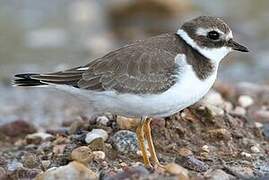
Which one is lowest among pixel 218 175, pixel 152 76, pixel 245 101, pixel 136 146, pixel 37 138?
pixel 218 175

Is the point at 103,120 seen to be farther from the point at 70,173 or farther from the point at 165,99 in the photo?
the point at 70,173

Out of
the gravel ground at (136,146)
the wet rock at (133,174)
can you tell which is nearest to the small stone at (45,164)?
the gravel ground at (136,146)

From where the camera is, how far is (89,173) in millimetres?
6176

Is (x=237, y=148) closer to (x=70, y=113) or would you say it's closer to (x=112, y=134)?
(x=112, y=134)

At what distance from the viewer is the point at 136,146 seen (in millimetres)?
7328

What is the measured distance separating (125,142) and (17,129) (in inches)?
72.6

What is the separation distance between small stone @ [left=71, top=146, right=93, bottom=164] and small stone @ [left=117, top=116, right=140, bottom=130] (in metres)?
0.77

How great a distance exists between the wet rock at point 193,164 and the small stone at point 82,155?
2.66 feet

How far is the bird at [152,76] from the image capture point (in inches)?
265

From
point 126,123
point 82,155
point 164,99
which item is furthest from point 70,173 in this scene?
point 126,123

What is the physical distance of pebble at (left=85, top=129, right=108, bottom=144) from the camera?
7.33m

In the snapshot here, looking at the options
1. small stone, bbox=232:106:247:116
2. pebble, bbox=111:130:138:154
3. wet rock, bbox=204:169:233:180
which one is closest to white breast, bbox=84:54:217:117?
pebble, bbox=111:130:138:154

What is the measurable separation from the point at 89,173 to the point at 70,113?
13.8ft

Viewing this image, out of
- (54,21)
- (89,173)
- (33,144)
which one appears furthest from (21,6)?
(89,173)
